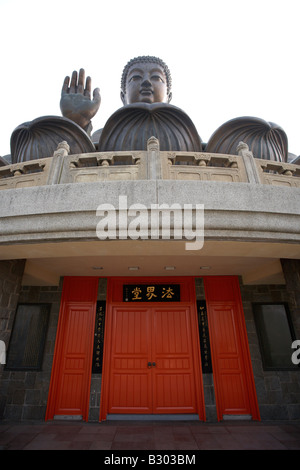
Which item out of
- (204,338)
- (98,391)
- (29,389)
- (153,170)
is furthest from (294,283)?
(29,389)

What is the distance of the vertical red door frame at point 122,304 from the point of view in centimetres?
471

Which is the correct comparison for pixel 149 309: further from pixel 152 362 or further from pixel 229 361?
pixel 229 361

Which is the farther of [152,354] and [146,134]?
[146,134]

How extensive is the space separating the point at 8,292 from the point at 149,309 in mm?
2902

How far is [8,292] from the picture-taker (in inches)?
147

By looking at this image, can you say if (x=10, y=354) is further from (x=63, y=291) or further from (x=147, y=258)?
(x=147, y=258)

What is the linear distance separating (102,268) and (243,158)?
A: 3439 mm

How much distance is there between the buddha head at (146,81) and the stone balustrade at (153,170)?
5023 millimetres

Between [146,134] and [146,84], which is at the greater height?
[146,84]

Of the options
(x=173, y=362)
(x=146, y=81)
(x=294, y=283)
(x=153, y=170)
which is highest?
(x=146, y=81)

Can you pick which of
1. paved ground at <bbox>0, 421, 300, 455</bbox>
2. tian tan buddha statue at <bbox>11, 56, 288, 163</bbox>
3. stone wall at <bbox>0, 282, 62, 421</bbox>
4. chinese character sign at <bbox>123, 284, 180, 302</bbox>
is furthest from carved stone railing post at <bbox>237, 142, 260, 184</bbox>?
stone wall at <bbox>0, 282, 62, 421</bbox>

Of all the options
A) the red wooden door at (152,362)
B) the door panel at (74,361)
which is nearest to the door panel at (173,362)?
the red wooden door at (152,362)

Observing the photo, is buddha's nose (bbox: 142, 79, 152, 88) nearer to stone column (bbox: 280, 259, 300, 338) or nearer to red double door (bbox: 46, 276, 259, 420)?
red double door (bbox: 46, 276, 259, 420)
